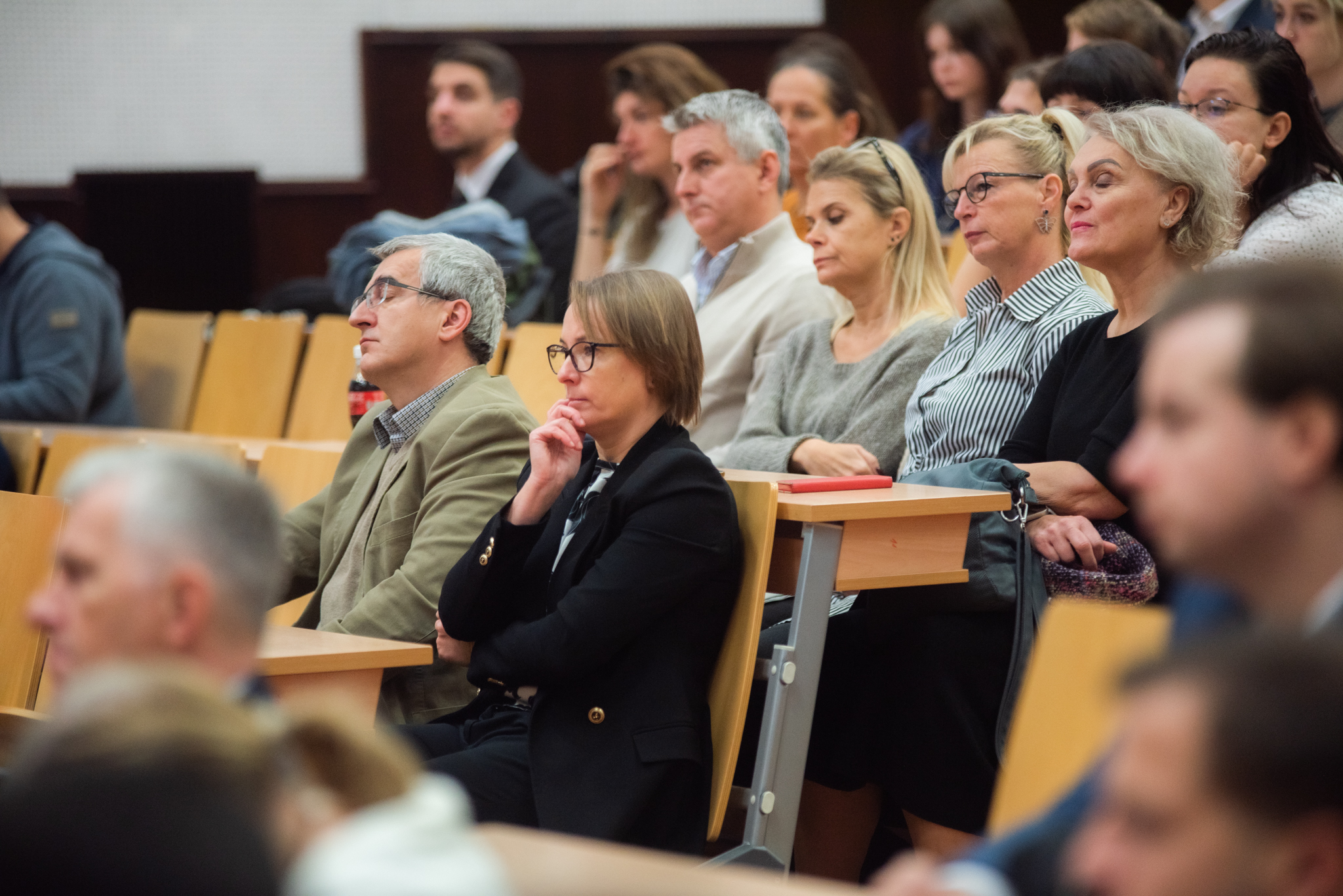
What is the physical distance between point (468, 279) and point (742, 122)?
118 centimetres

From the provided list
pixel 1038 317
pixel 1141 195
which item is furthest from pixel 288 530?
pixel 1141 195

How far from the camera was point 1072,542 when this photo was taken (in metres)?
2.28

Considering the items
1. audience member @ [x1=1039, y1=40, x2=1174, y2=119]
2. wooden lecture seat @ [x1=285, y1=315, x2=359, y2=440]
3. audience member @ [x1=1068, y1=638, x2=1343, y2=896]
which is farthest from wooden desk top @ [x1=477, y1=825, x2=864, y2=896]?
wooden lecture seat @ [x1=285, y1=315, x2=359, y2=440]

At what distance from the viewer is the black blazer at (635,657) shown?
6.75 ft

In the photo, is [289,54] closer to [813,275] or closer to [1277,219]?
[813,275]

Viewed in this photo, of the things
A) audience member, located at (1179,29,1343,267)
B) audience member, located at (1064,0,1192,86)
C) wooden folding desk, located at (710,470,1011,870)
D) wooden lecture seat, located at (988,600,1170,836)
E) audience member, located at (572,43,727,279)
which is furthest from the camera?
audience member, located at (572,43,727,279)

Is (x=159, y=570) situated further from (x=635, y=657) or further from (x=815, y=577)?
(x=815, y=577)

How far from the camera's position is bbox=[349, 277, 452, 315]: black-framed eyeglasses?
2754mm

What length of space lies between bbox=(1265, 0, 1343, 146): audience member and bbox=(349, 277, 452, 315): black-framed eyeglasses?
2247 millimetres

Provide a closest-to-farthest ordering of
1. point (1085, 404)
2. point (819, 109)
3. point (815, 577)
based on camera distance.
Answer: point (815, 577)
point (1085, 404)
point (819, 109)

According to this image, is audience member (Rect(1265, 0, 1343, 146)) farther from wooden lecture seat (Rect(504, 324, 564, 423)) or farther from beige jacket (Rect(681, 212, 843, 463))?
wooden lecture seat (Rect(504, 324, 564, 423))

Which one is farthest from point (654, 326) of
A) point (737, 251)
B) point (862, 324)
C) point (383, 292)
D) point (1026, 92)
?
point (1026, 92)

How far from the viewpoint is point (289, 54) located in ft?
21.5

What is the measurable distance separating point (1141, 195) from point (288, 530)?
1.72 meters
